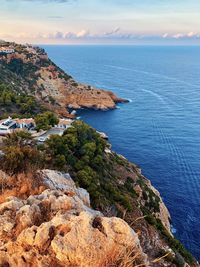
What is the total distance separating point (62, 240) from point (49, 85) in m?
95.8

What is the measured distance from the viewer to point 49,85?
103 metres

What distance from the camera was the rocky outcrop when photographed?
948 cm

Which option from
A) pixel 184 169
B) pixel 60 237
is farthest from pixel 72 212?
pixel 184 169

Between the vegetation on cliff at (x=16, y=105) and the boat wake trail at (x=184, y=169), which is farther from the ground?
the vegetation on cliff at (x=16, y=105)

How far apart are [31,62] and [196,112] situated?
55.4 meters

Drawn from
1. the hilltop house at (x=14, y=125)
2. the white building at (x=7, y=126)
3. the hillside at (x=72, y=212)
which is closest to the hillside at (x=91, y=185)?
the hillside at (x=72, y=212)

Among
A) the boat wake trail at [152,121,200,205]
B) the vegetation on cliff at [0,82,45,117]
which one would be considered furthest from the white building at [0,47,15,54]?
the boat wake trail at [152,121,200,205]

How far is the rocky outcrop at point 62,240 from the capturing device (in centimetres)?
948

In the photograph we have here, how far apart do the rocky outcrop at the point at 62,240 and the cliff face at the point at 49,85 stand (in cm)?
8053

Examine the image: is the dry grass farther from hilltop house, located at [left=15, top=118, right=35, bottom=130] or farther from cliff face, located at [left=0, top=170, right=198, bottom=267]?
hilltop house, located at [left=15, top=118, right=35, bottom=130]

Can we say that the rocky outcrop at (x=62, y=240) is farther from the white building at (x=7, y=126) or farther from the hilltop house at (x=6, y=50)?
the hilltop house at (x=6, y=50)

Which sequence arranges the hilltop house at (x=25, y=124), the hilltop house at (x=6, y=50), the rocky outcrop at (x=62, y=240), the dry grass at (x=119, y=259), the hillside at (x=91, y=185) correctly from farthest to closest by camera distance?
the hilltop house at (x=6, y=50)
the hilltop house at (x=25, y=124)
the hillside at (x=91, y=185)
the rocky outcrop at (x=62, y=240)
the dry grass at (x=119, y=259)

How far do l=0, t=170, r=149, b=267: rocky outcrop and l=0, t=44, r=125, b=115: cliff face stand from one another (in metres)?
80.5

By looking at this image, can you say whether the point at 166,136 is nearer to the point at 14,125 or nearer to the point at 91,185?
the point at 14,125
